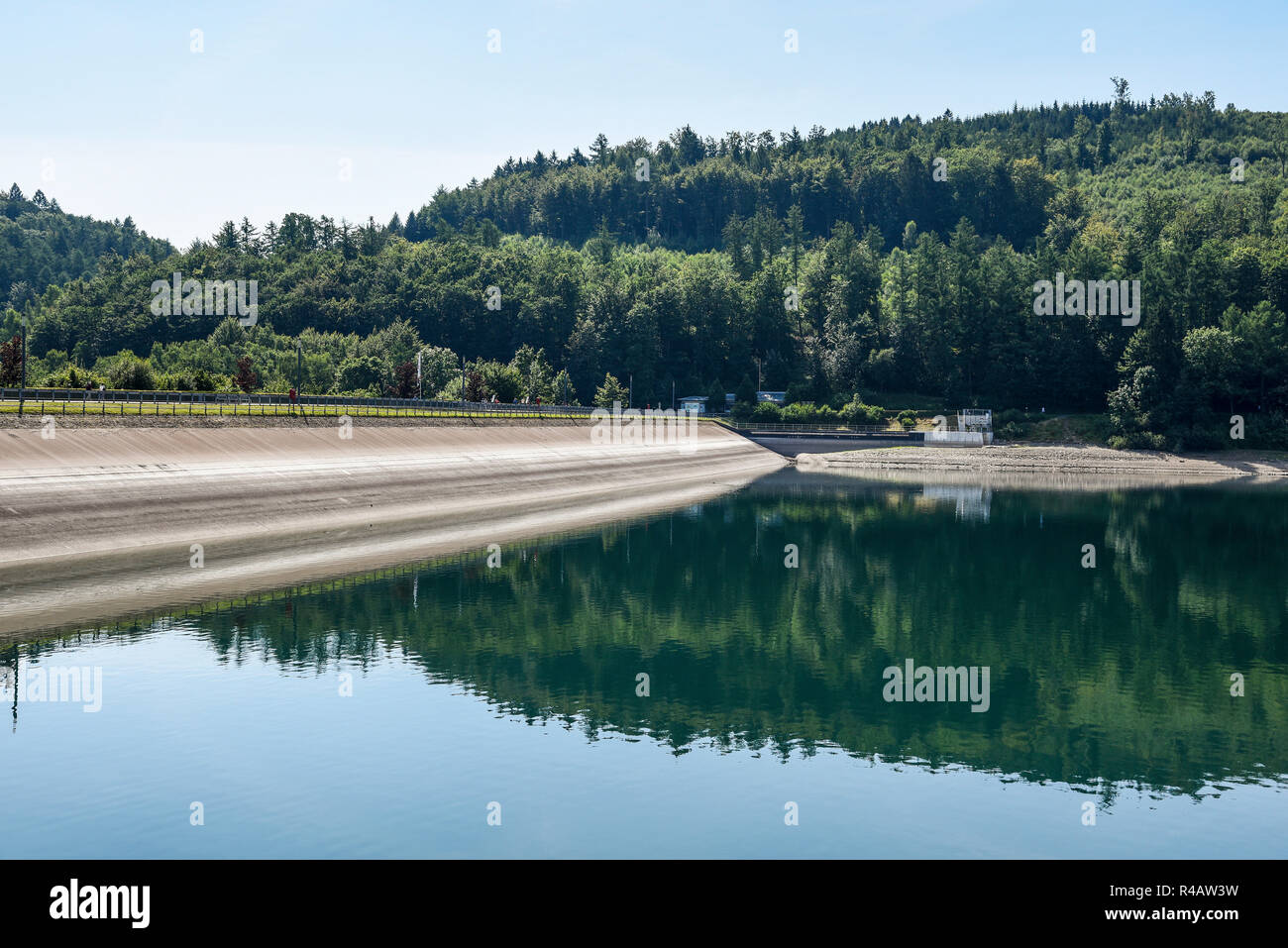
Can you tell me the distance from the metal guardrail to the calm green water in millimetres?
29616

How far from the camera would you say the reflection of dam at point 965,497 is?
293 ft

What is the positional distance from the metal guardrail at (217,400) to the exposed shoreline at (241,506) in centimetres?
415

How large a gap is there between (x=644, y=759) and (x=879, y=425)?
514 feet

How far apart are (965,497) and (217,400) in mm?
70244

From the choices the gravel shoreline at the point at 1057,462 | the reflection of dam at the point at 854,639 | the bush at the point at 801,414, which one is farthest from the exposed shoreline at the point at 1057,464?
the reflection of dam at the point at 854,639

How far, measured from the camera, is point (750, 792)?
2262 cm

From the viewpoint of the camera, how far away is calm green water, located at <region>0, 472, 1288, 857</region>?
20297 millimetres

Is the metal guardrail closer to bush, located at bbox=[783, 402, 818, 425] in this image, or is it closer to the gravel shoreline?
the gravel shoreline

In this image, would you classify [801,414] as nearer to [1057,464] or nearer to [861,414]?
[861,414]

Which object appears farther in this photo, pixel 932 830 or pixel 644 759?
pixel 644 759

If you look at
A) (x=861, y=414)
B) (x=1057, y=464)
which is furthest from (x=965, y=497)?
(x=861, y=414)
